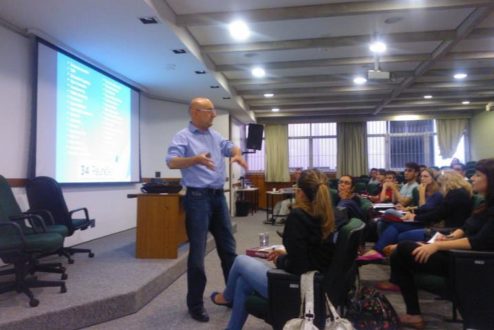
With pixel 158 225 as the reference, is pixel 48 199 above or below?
above

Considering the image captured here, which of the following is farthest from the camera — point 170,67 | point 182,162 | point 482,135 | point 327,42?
point 482,135

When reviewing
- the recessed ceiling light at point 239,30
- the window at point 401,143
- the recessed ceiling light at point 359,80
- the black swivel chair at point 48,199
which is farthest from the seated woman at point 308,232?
the window at point 401,143

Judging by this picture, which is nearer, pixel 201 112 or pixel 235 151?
pixel 201 112

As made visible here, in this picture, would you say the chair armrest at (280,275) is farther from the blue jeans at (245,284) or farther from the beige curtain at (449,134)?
the beige curtain at (449,134)

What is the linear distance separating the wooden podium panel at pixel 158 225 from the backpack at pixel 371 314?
6.42ft

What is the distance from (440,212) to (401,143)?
844 cm

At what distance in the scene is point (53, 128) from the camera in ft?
13.6

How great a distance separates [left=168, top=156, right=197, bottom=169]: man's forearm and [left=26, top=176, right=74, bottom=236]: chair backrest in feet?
6.35

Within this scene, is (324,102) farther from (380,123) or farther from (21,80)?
(21,80)

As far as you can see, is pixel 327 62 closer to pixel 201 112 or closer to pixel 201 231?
pixel 201 112

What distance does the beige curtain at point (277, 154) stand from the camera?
36.3 feet

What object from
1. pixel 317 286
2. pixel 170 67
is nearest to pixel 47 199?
pixel 170 67

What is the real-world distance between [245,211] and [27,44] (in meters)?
6.28

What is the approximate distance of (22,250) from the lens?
8.56ft
